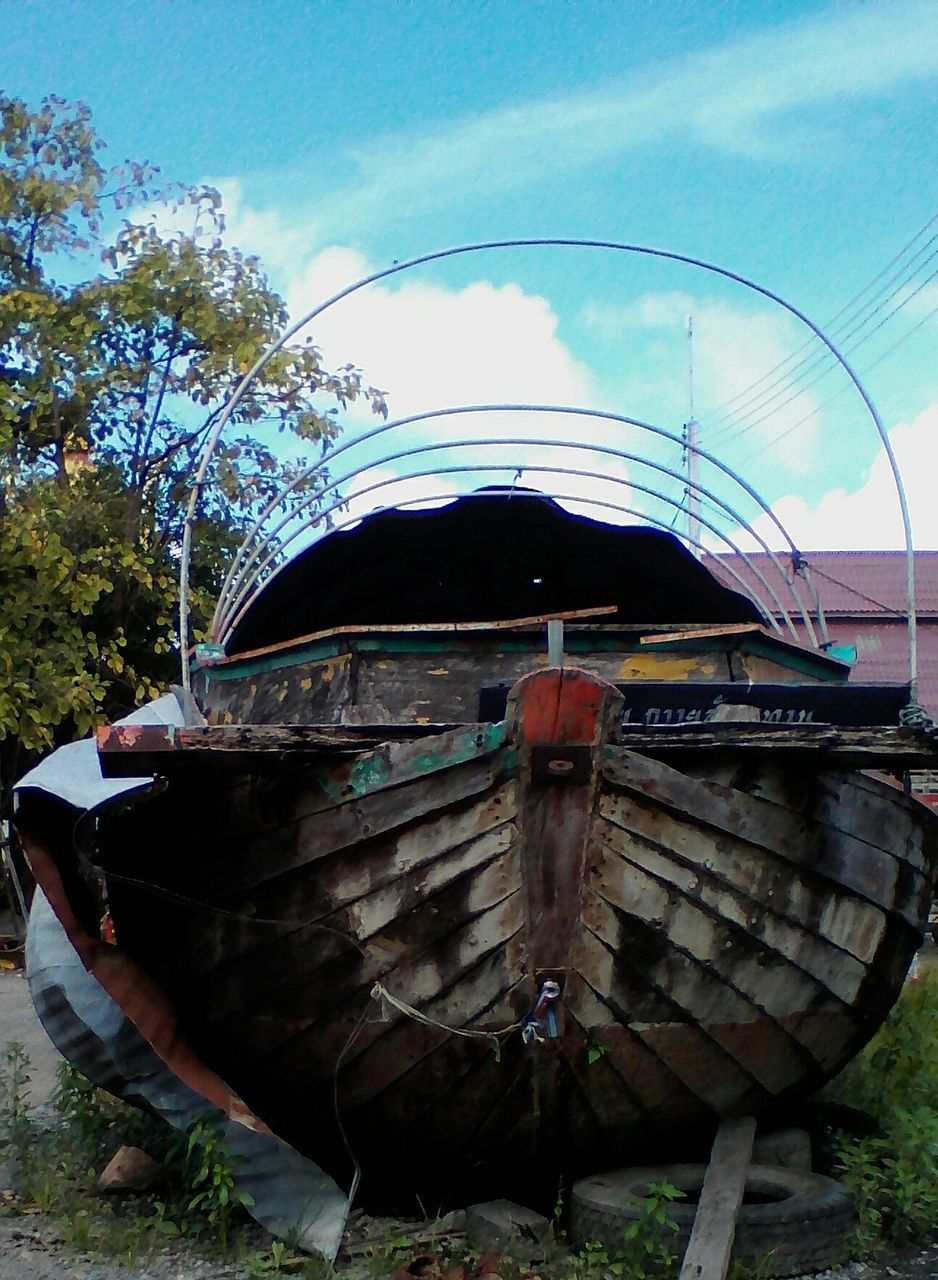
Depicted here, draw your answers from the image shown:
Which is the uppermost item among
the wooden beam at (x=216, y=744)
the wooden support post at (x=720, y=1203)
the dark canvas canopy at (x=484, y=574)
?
the dark canvas canopy at (x=484, y=574)

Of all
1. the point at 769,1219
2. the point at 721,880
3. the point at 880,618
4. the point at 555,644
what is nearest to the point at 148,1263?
the point at 769,1219

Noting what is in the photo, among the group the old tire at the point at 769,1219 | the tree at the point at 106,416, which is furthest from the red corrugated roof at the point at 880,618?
the old tire at the point at 769,1219

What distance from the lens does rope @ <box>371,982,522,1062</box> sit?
3.37 meters

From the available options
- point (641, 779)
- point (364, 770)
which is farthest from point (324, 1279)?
point (641, 779)

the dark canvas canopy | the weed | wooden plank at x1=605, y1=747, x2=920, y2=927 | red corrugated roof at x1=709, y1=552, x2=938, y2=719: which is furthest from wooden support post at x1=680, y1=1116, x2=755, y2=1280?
red corrugated roof at x1=709, y1=552, x2=938, y2=719

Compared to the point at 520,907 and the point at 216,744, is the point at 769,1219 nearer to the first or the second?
the point at 520,907

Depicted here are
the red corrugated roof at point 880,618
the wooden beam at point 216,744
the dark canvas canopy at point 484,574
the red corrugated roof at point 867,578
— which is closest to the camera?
the wooden beam at point 216,744

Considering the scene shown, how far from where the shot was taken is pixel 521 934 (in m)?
3.29

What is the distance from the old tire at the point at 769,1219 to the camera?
3.28 meters

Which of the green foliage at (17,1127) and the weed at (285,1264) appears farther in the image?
the green foliage at (17,1127)

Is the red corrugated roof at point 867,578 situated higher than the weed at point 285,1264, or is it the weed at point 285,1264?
the red corrugated roof at point 867,578

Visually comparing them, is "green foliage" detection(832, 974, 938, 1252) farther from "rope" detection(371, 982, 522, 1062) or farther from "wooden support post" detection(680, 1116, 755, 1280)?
"rope" detection(371, 982, 522, 1062)

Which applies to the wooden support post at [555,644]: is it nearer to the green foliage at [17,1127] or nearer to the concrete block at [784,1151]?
the concrete block at [784,1151]

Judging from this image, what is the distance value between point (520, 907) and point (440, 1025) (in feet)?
1.37
